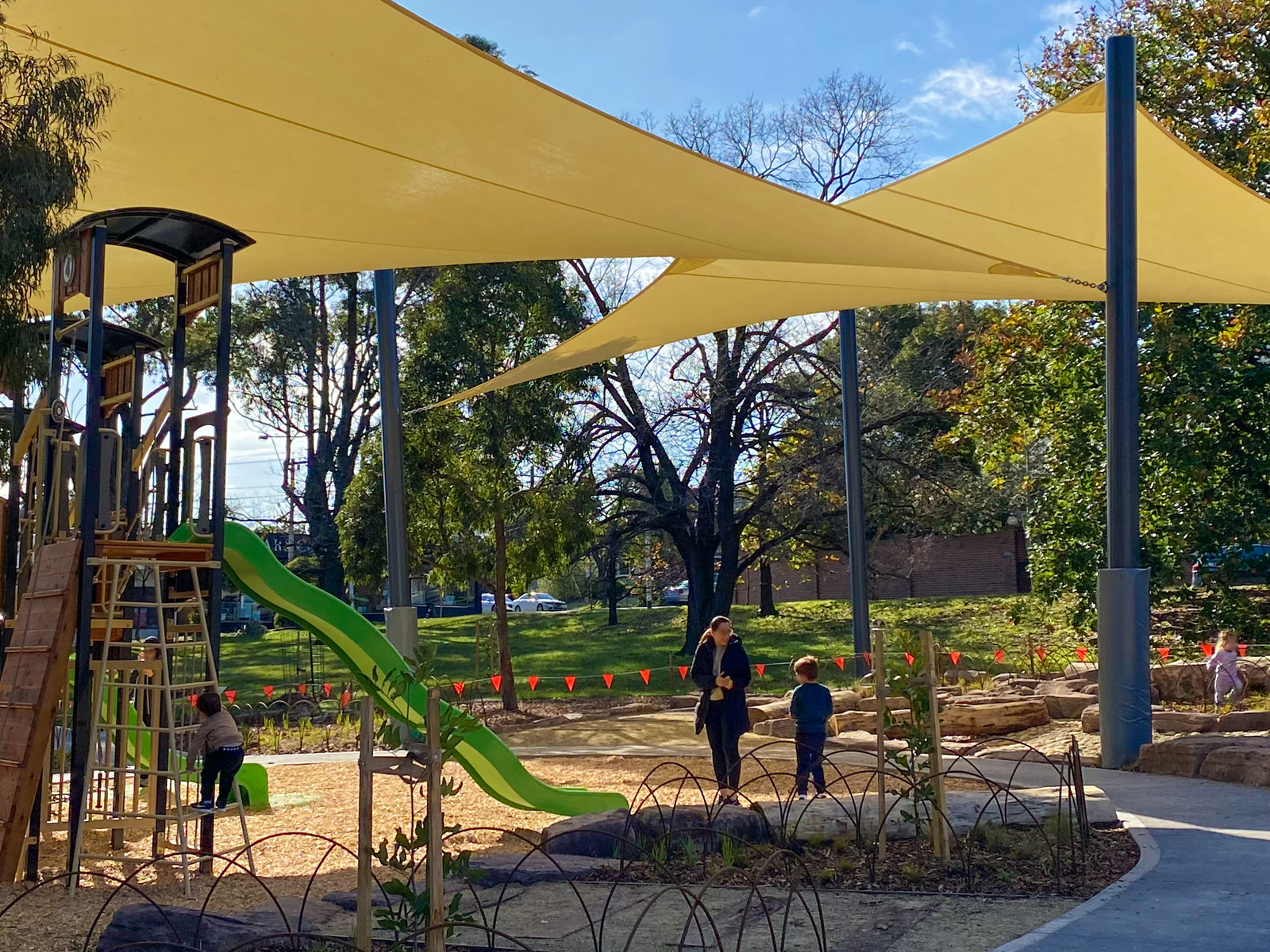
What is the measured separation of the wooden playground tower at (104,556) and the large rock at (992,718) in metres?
7.76

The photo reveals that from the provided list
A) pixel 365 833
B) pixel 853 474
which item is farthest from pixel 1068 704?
Answer: pixel 365 833

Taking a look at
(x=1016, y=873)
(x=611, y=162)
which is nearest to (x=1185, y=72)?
(x=611, y=162)

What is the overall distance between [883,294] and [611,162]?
18.8ft

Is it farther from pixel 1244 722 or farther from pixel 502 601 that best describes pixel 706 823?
pixel 502 601

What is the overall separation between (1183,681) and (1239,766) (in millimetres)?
4637

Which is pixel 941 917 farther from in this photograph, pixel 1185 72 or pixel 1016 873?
pixel 1185 72

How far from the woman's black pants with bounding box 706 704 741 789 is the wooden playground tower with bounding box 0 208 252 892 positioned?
3574 millimetres

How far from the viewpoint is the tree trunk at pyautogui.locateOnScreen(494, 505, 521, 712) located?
56.6ft

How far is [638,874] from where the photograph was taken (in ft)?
22.6

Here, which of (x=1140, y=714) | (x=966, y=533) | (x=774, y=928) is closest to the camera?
(x=774, y=928)

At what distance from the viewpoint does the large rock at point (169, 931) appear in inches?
187

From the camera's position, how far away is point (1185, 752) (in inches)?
393

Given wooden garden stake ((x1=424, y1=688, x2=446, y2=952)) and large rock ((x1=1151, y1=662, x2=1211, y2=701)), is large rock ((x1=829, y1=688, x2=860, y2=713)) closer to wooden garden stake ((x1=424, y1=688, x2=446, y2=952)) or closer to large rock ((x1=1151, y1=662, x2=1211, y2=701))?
large rock ((x1=1151, y1=662, x2=1211, y2=701))

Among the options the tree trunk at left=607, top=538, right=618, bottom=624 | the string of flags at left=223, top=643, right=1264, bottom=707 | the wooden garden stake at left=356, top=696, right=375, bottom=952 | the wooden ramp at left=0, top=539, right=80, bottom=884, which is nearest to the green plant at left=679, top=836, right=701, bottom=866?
the wooden garden stake at left=356, top=696, right=375, bottom=952
